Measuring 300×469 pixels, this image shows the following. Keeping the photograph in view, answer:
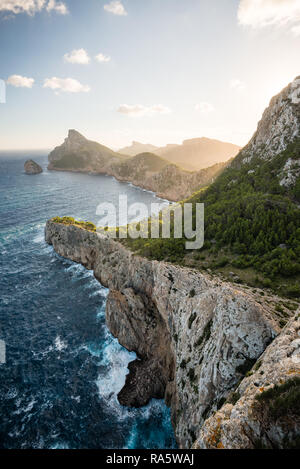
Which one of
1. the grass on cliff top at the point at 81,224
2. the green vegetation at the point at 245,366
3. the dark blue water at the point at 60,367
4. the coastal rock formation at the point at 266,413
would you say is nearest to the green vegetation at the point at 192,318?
the green vegetation at the point at 245,366

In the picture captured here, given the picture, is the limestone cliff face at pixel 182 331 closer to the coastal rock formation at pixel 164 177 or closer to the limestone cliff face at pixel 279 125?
the limestone cliff face at pixel 279 125

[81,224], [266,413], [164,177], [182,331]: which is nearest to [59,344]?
[182,331]

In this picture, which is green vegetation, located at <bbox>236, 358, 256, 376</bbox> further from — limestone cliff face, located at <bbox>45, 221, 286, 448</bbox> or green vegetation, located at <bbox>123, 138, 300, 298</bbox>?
green vegetation, located at <bbox>123, 138, 300, 298</bbox>

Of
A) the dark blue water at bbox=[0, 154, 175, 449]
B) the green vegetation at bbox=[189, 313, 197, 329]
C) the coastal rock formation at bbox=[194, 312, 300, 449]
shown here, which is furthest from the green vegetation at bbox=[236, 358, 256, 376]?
the dark blue water at bbox=[0, 154, 175, 449]

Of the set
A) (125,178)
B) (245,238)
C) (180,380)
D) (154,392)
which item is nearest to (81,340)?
(154,392)

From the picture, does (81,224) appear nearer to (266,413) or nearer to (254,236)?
(254,236)

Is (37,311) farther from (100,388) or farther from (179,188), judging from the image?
(179,188)
